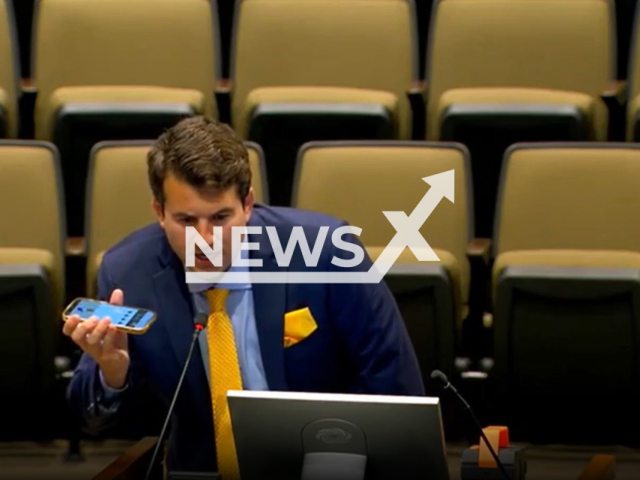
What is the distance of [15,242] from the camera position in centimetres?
89

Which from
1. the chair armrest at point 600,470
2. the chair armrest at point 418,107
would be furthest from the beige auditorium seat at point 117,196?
the chair armrest at point 600,470

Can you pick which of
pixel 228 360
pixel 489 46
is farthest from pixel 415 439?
pixel 489 46

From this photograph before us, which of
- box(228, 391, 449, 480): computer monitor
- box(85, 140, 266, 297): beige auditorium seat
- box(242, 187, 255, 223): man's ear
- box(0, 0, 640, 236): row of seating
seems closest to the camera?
box(228, 391, 449, 480): computer monitor

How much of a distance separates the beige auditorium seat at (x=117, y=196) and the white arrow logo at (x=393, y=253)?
0.11 meters

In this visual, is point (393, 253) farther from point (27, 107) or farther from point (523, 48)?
point (27, 107)

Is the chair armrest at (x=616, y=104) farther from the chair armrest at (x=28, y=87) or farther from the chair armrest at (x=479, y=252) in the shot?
the chair armrest at (x=28, y=87)

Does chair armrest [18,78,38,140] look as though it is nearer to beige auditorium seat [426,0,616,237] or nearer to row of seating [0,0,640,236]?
row of seating [0,0,640,236]

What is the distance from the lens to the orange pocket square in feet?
2.10

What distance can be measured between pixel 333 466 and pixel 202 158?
15 cm

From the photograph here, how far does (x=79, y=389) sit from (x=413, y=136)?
0.56 metres

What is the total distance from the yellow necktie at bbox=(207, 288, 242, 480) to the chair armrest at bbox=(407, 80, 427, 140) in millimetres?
464

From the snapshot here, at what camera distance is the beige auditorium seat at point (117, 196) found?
0.88m

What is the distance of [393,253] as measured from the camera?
82 cm

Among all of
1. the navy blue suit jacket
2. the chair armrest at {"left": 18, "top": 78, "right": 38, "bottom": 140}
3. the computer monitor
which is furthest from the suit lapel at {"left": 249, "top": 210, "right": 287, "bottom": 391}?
the chair armrest at {"left": 18, "top": 78, "right": 38, "bottom": 140}
